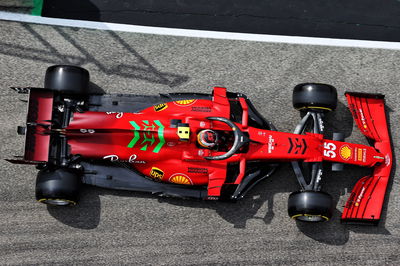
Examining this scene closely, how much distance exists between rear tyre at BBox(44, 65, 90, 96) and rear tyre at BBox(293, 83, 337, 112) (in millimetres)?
3070

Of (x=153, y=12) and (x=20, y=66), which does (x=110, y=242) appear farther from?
(x=153, y=12)

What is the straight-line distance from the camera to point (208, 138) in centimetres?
529

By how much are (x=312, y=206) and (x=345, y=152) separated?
3.02 feet

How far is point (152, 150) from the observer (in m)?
5.62

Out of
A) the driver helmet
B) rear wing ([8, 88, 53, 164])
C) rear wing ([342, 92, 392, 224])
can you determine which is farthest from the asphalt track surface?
the driver helmet

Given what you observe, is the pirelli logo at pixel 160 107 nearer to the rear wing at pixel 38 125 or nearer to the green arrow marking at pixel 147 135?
the green arrow marking at pixel 147 135

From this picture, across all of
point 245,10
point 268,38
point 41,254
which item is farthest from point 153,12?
point 41,254

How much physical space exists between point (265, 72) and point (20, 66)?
3770 mm

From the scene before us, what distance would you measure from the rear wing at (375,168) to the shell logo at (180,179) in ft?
7.39

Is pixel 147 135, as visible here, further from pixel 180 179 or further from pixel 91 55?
pixel 91 55

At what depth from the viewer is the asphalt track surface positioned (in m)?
6.10

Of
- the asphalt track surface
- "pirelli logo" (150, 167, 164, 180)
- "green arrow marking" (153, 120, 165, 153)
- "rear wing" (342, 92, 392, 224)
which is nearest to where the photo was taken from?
"green arrow marking" (153, 120, 165, 153)

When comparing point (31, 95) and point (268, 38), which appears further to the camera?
point (268, 38)

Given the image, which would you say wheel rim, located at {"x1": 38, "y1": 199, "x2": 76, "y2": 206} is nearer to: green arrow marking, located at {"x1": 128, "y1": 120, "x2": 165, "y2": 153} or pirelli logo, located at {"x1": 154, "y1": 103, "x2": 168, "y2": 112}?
green arrow marking, located at {"x1": 128, "y1": 120, "x2": 165, "y2": 153}
